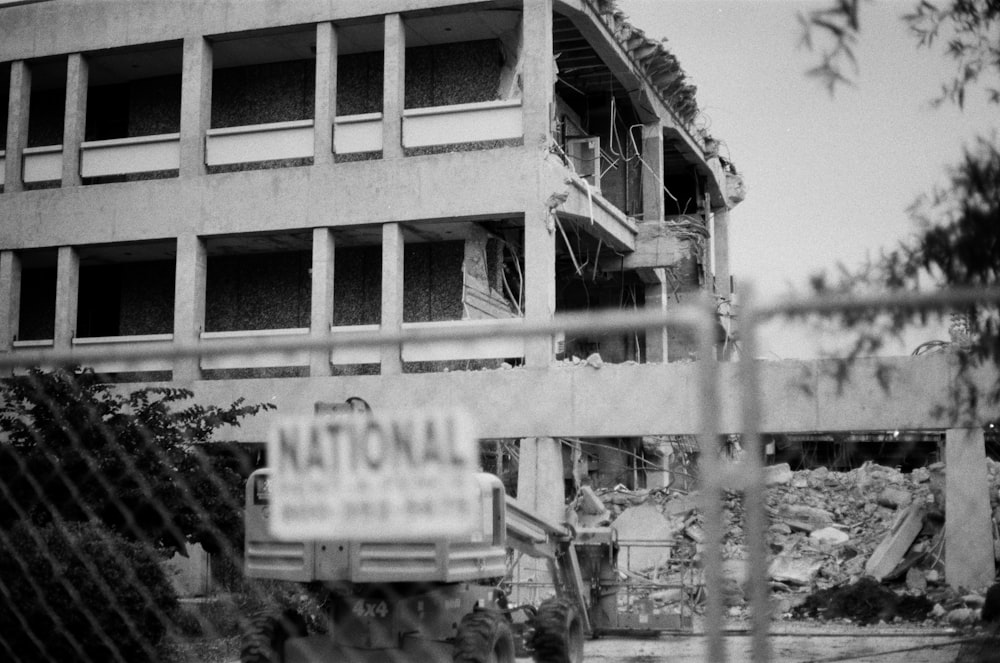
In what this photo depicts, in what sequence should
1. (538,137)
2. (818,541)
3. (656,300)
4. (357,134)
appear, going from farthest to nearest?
(656,300)
(357,134)
(538,137)
(818,541)

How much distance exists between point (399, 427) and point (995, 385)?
264 cm

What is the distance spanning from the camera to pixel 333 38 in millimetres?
21750

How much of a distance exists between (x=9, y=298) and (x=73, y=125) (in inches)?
148

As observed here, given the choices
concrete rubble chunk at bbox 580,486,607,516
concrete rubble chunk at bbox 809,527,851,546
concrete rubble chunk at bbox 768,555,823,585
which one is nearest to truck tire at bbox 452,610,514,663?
concrete rubble chunk at bbox 580,486,607,516

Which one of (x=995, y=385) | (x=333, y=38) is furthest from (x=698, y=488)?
(x=995, y=385)

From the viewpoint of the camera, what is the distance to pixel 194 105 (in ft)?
74.3

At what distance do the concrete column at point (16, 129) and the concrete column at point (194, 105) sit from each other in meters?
3.87

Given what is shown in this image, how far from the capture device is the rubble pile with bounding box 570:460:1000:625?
50.1ft

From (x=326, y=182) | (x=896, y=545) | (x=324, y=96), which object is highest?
(x=324, y=96)

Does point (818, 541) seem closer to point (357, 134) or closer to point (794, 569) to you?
point (794, 569)

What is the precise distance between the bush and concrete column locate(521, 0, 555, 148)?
12307 millimetres

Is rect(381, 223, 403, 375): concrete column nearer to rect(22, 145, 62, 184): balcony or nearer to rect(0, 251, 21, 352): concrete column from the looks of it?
rect(22, 145, 62, 184): balcony

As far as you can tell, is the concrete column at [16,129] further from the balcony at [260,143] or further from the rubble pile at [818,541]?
the rubble pile at [818,541]

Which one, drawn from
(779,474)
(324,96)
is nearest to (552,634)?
(324,96)
